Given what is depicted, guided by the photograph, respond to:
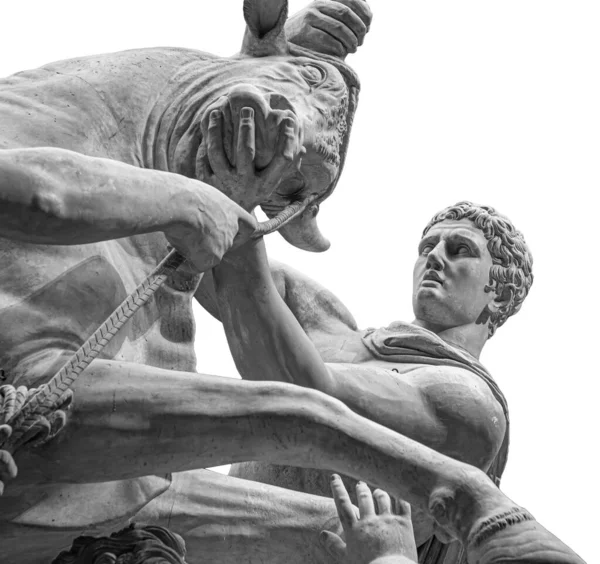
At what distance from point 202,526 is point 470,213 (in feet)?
7.55

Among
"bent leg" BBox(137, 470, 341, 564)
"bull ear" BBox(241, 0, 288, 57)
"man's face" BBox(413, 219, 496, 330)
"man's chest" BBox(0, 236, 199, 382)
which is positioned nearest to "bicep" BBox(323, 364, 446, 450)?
"bent leg" BBox(137, 470, 341, 564)

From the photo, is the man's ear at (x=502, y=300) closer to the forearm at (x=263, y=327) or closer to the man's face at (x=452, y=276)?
the man's face at (x=452, y=276)

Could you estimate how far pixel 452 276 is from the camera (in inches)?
345

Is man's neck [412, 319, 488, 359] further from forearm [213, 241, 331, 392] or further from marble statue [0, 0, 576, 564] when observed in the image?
forearm [213, 241, 331, 392]

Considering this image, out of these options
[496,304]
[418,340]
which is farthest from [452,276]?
[418,340]

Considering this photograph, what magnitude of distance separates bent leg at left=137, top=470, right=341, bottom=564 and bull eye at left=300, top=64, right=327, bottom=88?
1.82 metres

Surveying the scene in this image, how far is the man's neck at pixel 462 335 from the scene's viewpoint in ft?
28.3

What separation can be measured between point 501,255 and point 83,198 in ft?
9.38

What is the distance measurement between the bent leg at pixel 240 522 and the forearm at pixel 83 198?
4.32 feet

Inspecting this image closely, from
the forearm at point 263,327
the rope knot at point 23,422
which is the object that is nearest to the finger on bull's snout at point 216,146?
the forearm at point 263,327

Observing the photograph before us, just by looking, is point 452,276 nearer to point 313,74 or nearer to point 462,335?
point 462,335

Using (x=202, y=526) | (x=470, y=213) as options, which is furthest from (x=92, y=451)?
(x=470, y=213)

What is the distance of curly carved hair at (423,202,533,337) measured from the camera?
8.84m

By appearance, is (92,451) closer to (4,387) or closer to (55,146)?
(4,387)
